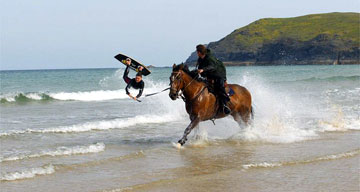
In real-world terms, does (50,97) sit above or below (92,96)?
above

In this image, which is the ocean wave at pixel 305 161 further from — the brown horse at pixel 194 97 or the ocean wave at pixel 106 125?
the ocean wave at pixel 106 125

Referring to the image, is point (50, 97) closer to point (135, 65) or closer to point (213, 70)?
point (135, 65)

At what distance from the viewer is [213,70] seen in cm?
1213

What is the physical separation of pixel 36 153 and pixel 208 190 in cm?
528

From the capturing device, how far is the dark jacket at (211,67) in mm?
12000

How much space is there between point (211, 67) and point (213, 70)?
0.54 feet

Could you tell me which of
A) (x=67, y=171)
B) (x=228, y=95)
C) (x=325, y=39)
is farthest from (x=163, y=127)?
(x=325, y=39)

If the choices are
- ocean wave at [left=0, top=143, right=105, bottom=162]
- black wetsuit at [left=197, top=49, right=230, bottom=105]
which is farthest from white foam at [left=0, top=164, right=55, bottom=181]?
black wetsuit at [left=197, top=49, right=230, bottom=105]

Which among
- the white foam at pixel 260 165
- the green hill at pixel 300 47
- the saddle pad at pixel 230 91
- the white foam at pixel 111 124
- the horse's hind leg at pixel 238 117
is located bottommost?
the white foam at pixel 111 124

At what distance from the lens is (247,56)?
182 m

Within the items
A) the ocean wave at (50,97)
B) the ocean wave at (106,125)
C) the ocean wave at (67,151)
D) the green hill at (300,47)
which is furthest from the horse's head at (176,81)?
the green hill at (300,47)

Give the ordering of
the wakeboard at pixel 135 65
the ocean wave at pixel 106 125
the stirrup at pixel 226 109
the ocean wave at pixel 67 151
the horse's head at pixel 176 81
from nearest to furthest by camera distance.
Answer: the ocean wave at pixel 67 151 → the horse's head at pixel 176 81 → the wakeboard at pixel 135 65 → the stirrup at pixel 226 109 → the ocean wave at pixel 106 125

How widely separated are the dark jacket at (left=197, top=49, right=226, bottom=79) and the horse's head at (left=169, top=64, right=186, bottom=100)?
71cm

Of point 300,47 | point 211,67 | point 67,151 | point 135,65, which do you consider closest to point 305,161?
point 211,67
